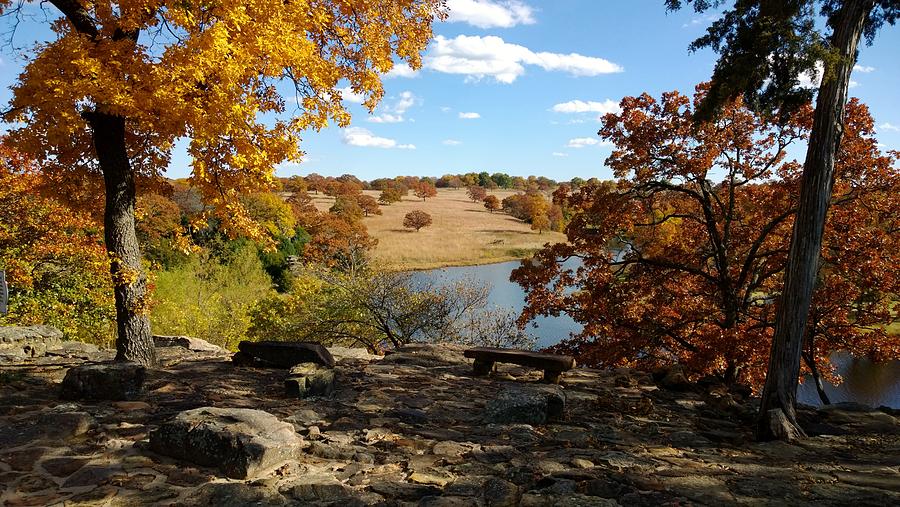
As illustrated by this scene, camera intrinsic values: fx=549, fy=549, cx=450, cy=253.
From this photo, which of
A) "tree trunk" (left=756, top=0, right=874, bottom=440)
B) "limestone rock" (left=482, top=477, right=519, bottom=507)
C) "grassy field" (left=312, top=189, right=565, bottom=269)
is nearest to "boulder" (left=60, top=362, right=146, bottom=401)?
"limestone rock" (left=482, top=477, right=519, bottom=507)

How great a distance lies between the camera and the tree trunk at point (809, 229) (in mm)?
6148

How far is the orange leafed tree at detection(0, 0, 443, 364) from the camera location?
21.0ft

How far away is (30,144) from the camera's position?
6.82 m

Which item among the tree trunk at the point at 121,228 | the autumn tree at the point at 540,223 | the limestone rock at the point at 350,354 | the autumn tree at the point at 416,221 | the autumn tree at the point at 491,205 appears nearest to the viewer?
the tree trunk at the point at 121,228

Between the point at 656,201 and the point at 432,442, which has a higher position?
the point at 656,201

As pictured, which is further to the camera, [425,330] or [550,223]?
[550,223]

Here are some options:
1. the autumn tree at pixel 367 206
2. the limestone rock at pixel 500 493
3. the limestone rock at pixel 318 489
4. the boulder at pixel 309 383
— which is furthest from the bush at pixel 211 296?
the autumn tree at pixel 367 206

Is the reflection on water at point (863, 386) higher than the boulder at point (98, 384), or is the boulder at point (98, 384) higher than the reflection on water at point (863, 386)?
the boulder at point (98, 384)

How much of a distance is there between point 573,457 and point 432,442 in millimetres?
1438

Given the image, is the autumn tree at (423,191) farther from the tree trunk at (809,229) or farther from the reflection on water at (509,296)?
the tree trunk at (809,229)

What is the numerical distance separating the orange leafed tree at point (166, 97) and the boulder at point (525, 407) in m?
4.25

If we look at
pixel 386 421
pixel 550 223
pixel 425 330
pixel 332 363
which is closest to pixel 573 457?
pixel 386 421

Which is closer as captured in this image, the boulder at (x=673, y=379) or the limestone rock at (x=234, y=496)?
the limestone rock at (x=234, y=496)

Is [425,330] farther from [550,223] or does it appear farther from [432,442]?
[550,223]
